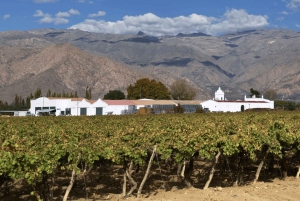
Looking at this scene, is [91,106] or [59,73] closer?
[91,106]

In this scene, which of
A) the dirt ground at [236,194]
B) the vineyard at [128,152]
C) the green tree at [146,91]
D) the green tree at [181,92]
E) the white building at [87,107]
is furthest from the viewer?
the green tree at [181,92]

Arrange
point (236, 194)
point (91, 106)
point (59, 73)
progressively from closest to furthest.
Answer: point (236, 194), point (91, 106), point (59, 73)

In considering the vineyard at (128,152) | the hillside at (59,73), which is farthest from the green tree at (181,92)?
the vineyard at (128,152)

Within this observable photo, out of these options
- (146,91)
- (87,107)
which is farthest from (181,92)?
(87,107)

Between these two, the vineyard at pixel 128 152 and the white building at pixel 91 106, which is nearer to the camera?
the vineyard at pixel 128 152

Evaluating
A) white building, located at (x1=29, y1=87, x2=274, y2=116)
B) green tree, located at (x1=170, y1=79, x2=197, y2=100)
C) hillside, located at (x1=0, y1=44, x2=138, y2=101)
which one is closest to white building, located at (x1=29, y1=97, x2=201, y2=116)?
white building, located at (x1=29, y1=87, x2=274, y2=116)

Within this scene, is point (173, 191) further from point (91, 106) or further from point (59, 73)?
point (59, 73)

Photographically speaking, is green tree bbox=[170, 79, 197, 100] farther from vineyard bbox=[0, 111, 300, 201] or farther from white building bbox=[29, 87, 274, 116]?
vineyard bbox=[0, 111, 300, 201]

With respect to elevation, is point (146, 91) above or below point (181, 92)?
below

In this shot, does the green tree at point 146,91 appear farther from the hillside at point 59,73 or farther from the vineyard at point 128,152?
the vineyard at point 128,152

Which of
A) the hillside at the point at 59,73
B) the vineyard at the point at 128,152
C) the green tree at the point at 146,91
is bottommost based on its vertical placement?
the vineyard at the point at 128,152

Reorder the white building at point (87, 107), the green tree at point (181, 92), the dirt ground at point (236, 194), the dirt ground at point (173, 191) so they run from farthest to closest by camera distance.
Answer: the green tree at point (181, 92) < the white building at point (87, 107) < the dirt ground at point (173, 191) < the dirt ground at point (236, 194)

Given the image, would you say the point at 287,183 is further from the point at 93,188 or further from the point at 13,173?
the point at 13,173

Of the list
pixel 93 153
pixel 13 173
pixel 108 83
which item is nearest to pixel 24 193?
pixel 93 153
